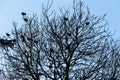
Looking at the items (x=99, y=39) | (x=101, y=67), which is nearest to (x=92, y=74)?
(x=101, y=67)

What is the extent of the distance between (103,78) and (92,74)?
1.81 ft

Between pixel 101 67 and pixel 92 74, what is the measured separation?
52 cm

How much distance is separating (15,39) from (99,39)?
374cm

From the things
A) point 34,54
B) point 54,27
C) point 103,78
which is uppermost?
point 54,27

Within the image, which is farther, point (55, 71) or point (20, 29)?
point (20, 29)

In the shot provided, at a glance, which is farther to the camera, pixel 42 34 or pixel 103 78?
pixel 42 34

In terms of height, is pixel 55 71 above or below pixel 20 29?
below

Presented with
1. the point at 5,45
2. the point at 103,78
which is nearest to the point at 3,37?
the point at 5,45

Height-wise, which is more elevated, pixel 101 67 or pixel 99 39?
pixel 99 39

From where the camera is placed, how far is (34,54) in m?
18.0

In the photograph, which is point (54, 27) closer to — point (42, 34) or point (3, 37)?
point (42, 34)

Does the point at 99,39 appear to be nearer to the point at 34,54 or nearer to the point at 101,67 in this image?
the point at 101,67

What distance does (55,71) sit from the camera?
17344mm

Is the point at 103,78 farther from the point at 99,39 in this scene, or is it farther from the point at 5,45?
the point at 5,45
